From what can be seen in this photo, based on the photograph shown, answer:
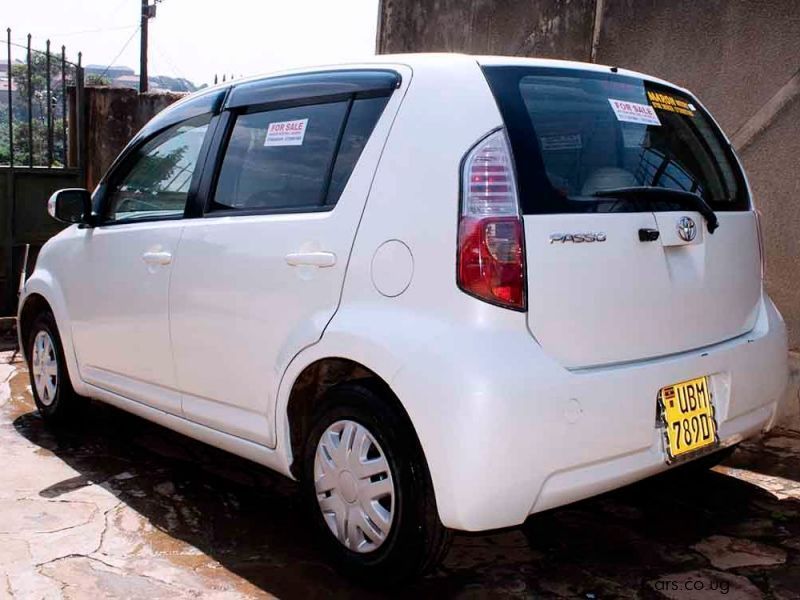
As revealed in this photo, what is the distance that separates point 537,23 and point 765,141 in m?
2.04

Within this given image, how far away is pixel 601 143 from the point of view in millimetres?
2982

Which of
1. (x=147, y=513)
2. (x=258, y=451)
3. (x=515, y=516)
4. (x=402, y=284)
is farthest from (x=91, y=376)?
(x=515, y=516)

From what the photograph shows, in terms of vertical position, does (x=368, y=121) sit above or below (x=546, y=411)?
above

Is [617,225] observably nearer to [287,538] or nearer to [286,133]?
[286,133]

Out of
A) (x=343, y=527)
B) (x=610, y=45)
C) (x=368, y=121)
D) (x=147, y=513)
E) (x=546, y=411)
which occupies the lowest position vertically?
(x=147, y=513)

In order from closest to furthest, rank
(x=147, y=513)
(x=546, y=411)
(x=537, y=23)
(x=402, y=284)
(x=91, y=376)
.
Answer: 1. (x=546, y=411)
2. (x=402, y=284)
3. (x=147, y=513)
4. (x=91, y=376)
5. (x=537, y=23)

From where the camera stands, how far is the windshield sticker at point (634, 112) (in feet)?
10.1

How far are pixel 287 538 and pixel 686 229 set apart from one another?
1.83 m

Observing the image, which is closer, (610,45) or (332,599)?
(332,599)

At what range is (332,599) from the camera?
2988mm

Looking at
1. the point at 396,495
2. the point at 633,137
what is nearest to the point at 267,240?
the point at 396,495

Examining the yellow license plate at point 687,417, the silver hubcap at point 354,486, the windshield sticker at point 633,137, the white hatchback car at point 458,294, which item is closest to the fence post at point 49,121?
the white hatchback car at point 458,294

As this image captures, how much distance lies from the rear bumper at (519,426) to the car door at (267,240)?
58cm

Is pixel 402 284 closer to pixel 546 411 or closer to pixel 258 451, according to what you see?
pixel 546 411
